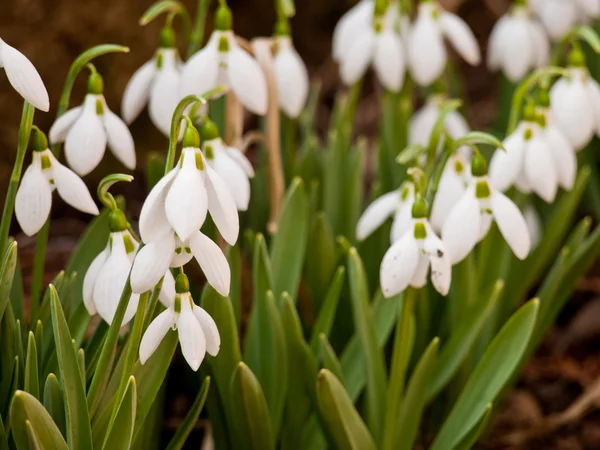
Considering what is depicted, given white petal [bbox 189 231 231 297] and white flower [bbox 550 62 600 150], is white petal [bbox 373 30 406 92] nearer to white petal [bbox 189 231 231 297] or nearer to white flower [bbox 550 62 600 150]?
white flower [bbox 550 62 600 150]

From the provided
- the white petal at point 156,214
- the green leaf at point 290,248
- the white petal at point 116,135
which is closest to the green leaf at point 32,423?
the white petal at point 156,214

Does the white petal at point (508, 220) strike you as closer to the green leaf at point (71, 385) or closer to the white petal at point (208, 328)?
the white petal at point (208, 328)

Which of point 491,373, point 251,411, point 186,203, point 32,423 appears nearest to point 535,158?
point 491,373

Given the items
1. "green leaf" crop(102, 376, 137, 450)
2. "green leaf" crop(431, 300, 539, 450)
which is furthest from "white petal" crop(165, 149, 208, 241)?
"green leaf" crop(431, 300, 539, 450)

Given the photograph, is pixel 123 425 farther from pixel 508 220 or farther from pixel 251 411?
pixel 508 220

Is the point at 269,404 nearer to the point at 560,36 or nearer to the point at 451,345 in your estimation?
the point at 451,345
